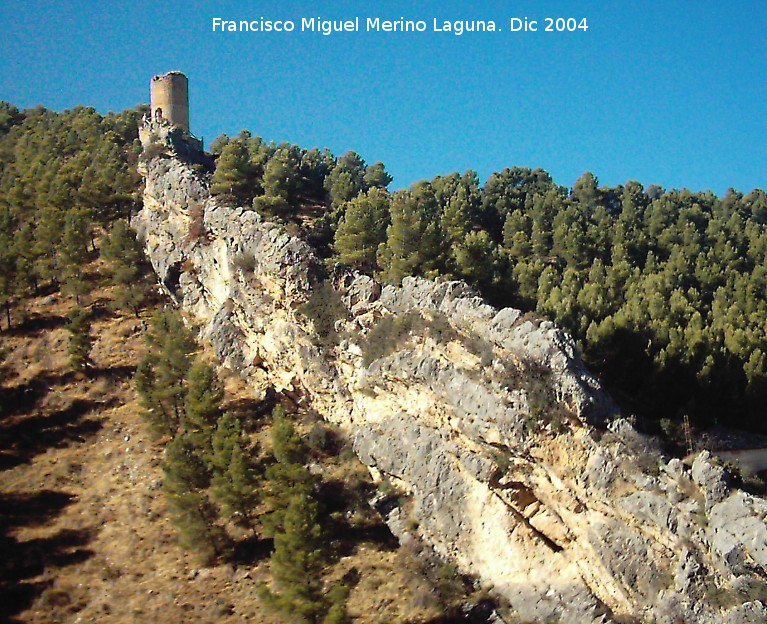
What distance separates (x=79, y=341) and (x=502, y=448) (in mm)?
24558

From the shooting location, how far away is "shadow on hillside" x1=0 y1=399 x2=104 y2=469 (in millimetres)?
35062

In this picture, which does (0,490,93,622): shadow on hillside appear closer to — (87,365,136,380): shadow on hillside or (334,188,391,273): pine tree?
(87,365,136,380): shadow on hillside

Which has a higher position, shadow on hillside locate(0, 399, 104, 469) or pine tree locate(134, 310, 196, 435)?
pine tree locate(134, 310, 196, 435)

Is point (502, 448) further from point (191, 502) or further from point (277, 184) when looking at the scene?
point (277, 184)

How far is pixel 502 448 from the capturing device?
1015 inches

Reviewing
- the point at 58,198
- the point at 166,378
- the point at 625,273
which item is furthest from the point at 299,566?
the point at 58,198

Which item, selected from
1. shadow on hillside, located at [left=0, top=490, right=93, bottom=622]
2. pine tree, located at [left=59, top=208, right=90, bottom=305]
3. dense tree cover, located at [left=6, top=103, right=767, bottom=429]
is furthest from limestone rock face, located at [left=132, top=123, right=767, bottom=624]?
pine tree, located at [left=59, top=208, right=90, bottom=305]

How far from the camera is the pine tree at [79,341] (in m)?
39.1

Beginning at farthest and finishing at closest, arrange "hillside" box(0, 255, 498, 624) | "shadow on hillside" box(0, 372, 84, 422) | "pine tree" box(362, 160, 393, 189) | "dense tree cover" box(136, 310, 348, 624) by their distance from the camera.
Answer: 1. "pine tree" box(362, 160, 393, 189)
2. "shadow on hillside" box(0, 372, 84, 422)
3. "hillside" box(0, 255, 498, 624)
4. "dense tree cover" box(136, 310, 348, 624)

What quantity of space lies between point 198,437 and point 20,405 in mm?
12862

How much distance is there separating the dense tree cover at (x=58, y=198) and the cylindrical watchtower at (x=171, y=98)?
3.65m

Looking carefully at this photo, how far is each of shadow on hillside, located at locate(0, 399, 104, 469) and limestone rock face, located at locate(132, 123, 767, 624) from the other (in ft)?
25.6

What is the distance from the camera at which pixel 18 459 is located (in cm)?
3462

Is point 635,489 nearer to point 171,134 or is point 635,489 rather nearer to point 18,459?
point 18,459
